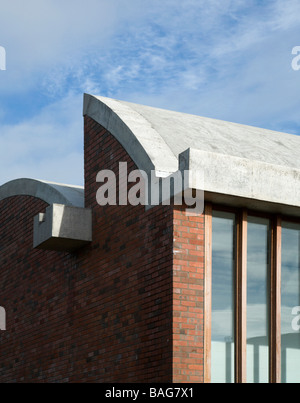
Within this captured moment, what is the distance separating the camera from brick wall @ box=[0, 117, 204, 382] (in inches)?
408

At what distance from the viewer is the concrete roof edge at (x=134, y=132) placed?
11227mm

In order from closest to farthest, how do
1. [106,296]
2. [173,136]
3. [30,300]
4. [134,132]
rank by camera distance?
[134,132] → [106,296] → [173,136] → [30,300]

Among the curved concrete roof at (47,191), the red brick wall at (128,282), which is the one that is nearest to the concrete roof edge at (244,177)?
the red brick wall at (128,282)

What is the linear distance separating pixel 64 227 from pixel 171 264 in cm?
279

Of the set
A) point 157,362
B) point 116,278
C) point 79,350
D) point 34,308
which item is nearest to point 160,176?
point 116,278

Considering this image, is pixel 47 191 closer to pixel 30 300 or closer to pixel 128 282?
pixel 30 300

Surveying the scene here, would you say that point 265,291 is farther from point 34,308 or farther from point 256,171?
point 34,308

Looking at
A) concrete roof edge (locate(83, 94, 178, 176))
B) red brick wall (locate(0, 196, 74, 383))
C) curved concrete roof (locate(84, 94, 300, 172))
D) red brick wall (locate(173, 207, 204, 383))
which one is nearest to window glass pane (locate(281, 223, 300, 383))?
red brick wall (locate(173, 207, 204, 383))

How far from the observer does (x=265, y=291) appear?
36.8 ft

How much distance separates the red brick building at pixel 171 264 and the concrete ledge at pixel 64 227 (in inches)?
0.9

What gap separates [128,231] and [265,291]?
2257mm

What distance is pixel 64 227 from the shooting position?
12.6 meters

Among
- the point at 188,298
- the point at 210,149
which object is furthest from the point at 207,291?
the point at 210,149
